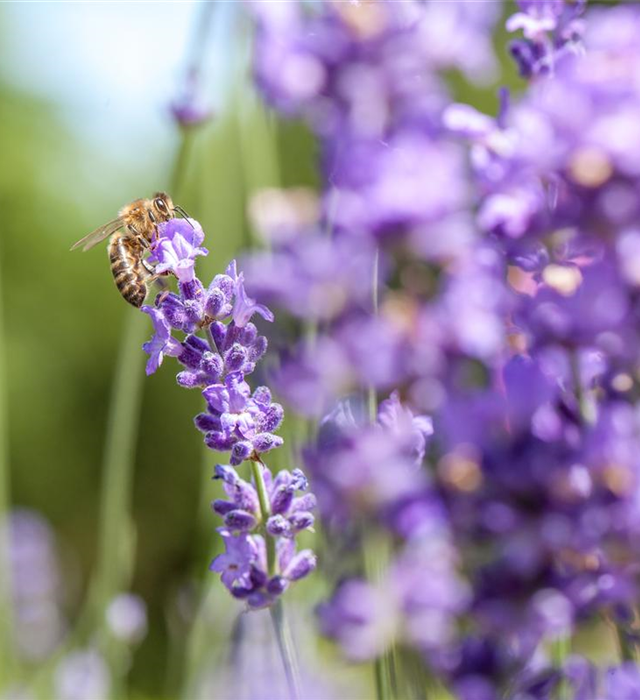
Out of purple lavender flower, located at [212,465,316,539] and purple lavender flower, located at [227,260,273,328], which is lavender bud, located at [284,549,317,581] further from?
purple lavender flower, located at [227,260,273,328]

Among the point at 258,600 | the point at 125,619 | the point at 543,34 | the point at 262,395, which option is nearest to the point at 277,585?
the point at 258,600

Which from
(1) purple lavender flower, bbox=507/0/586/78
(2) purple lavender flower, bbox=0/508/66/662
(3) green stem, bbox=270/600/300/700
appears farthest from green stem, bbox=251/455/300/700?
(2) purple lavender flower, bbox=0/508/66/662

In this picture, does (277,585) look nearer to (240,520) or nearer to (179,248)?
(240,520)

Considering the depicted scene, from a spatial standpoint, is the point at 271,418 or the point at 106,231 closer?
the point at 271,418

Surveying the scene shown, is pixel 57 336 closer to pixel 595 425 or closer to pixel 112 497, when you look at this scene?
pixel 112 497

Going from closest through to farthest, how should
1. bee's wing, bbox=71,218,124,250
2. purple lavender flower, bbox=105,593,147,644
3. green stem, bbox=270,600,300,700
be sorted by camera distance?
green stem, bbox=270,600,300,700 → bee's wing, bbox=71,218,124,250 → purple lavender flower, bbox=105,593,147,644

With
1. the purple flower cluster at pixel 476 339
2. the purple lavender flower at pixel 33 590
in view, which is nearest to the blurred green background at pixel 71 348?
the purple lavender flower at pixel 33 590

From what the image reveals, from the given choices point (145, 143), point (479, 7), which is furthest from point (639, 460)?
point (145, 143)
